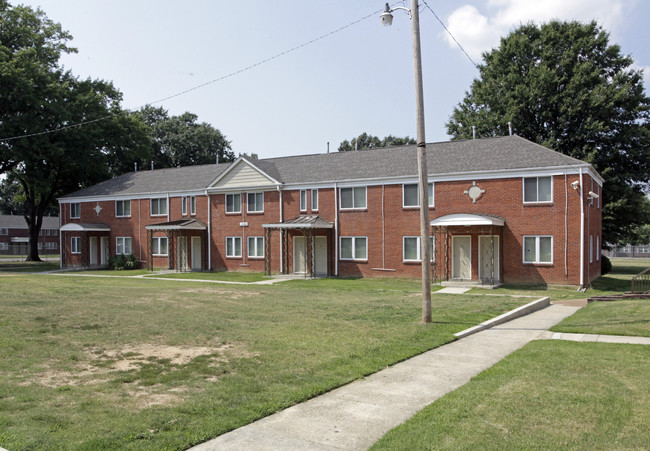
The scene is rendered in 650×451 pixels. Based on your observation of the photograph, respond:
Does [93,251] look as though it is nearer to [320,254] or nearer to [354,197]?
[320,254]

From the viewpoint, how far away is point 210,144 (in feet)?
233

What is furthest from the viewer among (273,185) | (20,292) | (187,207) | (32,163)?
(32,163)

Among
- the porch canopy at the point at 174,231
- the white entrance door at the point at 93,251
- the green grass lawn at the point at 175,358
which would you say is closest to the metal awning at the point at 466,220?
the green grass lawn at the point at 175,358

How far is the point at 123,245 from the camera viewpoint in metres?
40.5

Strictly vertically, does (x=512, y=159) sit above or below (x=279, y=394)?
above

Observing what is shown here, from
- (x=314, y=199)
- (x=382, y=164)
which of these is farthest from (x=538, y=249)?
(x=314, y=199)

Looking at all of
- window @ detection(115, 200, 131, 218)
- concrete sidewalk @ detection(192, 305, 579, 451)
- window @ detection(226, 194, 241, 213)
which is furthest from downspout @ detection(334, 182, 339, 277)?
concrete sidewalk @ detection(192, 305, 579, 451)

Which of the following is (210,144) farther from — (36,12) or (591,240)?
(591,240)

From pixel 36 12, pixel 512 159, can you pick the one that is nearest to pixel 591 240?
pixel 512 159

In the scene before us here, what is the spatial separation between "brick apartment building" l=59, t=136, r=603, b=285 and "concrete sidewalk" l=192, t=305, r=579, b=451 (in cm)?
1652

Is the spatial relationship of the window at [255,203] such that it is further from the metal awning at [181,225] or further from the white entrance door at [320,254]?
the white entrance door at [320,254]

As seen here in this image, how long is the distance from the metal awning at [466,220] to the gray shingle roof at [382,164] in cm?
256

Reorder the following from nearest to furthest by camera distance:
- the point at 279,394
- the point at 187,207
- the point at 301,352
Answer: the point at 279,394 < the point at 301,352 < the point at 187,207

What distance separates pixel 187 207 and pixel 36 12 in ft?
75.5
